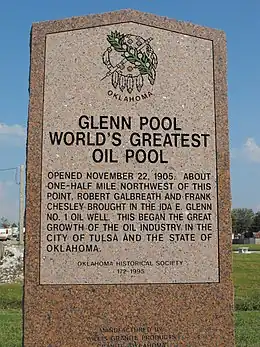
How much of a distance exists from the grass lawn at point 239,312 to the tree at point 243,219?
92456 mm

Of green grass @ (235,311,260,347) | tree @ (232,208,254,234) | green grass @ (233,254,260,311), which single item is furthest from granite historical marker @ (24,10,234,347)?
tree @ (232,208,254,234)

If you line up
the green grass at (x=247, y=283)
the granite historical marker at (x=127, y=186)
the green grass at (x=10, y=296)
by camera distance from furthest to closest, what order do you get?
the green grass at (x=247, y=283)
the green grass at (x=10, y=296)
the granite historical marker at (x=127, y=186)

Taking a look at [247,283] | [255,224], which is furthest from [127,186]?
[255,224]

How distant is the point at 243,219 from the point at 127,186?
365ft

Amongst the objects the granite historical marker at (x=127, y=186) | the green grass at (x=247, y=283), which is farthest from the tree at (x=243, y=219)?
the granite historical marker at (x=127, y=186)

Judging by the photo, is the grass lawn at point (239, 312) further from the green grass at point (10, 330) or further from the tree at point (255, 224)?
the tree at point (255, 224)

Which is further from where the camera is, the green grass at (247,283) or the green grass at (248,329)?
the green grass at (247,283)

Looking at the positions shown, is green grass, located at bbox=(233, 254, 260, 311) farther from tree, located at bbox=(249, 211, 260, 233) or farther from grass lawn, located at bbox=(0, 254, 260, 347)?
tree, located at bbox=(249, 211, 260, 233)

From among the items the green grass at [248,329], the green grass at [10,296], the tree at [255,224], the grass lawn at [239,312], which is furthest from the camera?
the tree at [255,224]

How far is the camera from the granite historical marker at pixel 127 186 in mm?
5172

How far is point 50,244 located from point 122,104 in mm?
1478

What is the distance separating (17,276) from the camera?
60.4ft

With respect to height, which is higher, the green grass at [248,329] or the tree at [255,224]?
the tree at [255,224]

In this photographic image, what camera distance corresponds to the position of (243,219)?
373 feet
